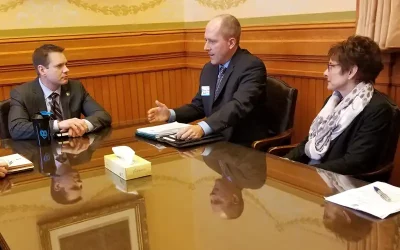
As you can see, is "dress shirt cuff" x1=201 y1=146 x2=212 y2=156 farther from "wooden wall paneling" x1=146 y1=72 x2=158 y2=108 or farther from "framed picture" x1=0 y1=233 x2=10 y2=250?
"wooden wall paneling" x1=146 y1=72 x2=158 y2=108

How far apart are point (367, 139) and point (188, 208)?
3.42ft

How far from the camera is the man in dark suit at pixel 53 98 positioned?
8.97 feet

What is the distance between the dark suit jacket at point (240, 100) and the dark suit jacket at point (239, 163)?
511 mm

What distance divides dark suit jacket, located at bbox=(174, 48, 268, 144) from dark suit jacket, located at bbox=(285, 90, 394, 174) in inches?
27.0

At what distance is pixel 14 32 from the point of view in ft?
12.2

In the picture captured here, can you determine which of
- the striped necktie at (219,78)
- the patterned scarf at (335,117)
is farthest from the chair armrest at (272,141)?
the striped necktie at (219,78)

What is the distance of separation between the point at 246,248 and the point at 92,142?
1411mm

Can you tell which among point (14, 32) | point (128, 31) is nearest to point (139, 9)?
point (128, 31)

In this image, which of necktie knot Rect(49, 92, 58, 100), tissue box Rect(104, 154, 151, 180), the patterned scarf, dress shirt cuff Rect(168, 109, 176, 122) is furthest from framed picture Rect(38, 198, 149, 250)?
necktie knot Rect(49, 92, 58, 100)

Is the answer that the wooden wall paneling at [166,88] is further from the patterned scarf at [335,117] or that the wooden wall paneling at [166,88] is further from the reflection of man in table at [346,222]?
the reflection of man in table at [346,222]

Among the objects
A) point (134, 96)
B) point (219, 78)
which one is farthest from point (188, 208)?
point (134, 96)

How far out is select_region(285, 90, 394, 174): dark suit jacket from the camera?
216cm

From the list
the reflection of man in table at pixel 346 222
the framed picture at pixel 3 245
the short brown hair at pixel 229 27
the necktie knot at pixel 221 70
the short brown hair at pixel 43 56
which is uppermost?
the short brown hair at pixel 229 27

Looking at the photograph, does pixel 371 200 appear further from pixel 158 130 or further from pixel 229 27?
pixel 229 27
